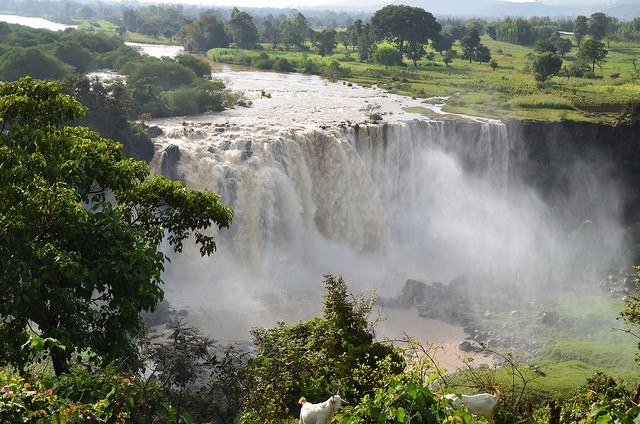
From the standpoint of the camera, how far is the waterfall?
1089 inches

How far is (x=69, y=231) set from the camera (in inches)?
358

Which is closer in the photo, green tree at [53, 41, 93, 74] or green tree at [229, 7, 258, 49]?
green tree at [53, 41, 93, 74]

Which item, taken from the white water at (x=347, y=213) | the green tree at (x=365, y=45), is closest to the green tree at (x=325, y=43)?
the green tree at (x=365, y=45)

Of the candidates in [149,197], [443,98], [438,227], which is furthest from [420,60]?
[149,197]

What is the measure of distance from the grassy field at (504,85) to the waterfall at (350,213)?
18.8 feet

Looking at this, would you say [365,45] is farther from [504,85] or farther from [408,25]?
[504,85]

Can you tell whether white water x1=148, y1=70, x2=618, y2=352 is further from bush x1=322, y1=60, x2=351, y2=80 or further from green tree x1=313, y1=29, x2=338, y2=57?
green tree x1=313, y1=29, x2=338, y2=57

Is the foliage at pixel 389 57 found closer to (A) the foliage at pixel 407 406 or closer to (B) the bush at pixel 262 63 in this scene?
(B) the bush at pixel 262 63

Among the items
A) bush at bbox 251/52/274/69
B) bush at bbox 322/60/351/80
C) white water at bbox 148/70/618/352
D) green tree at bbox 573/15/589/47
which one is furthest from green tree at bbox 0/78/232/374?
green tree at bbox 573/15/589/47

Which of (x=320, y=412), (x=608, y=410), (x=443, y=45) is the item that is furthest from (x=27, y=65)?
(x=443, y=45)

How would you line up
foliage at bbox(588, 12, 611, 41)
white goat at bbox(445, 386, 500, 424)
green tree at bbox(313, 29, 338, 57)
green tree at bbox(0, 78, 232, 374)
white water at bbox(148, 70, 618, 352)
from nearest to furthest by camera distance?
white goat at bbox(445, 386, 500, 424), green tree at bbox(0, 78, 232, 374), white water at bbox(148, 70, 618, 352), green tree at bbox(313, 29, 338, 57), foliage at bbox(588, 12, 611, 41)

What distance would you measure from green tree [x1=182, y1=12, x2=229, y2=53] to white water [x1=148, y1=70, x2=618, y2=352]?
147 feet

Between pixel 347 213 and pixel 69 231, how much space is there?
23422 mm

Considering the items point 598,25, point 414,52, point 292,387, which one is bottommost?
point 292,387
